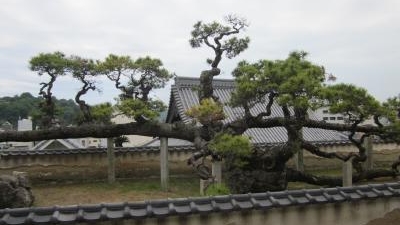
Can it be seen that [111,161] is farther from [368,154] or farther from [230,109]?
[368,154]

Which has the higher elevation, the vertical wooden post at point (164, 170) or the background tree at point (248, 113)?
the background tree at point (248, 113)

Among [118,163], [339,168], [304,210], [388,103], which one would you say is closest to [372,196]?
[304,210]

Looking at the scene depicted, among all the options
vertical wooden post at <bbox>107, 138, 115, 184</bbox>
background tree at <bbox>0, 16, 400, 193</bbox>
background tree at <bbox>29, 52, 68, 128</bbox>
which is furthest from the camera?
vertical wooden post at <bbox>107, 138, 115, 184</bbox>

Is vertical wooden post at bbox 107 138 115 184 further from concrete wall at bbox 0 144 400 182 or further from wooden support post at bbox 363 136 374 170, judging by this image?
wooden support post at bbox 363 136 374 170

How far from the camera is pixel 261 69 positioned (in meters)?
9.78

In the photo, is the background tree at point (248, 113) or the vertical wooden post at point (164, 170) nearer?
the background tree at point (248, 113)

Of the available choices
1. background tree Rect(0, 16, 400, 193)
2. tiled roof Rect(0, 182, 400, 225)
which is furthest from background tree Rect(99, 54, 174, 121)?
tiled roof Rect(0, 182, 400, 225)

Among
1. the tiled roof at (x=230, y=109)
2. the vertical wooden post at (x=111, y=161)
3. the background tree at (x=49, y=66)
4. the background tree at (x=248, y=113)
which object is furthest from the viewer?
the tiled roof at (x=230, y=109)

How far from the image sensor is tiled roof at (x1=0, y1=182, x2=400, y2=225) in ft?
15.3

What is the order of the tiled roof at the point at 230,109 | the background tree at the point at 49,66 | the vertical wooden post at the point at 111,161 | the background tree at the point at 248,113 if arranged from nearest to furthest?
the background tree at the point at 248,113, the background tree at the point at 49,66, the vertical wooden post at the point at 111,161, the tiled roof at the point at 230,109

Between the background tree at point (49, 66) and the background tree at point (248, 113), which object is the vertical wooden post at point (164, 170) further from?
the background tree at point (49, 66)

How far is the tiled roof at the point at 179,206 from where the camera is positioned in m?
4.67

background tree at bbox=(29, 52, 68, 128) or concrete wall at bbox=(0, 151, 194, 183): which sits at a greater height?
background tree at bbox=(29, 52, 68, 128)

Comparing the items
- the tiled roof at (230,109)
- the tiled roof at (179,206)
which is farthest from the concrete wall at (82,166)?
the tiled roof at (179,206)
